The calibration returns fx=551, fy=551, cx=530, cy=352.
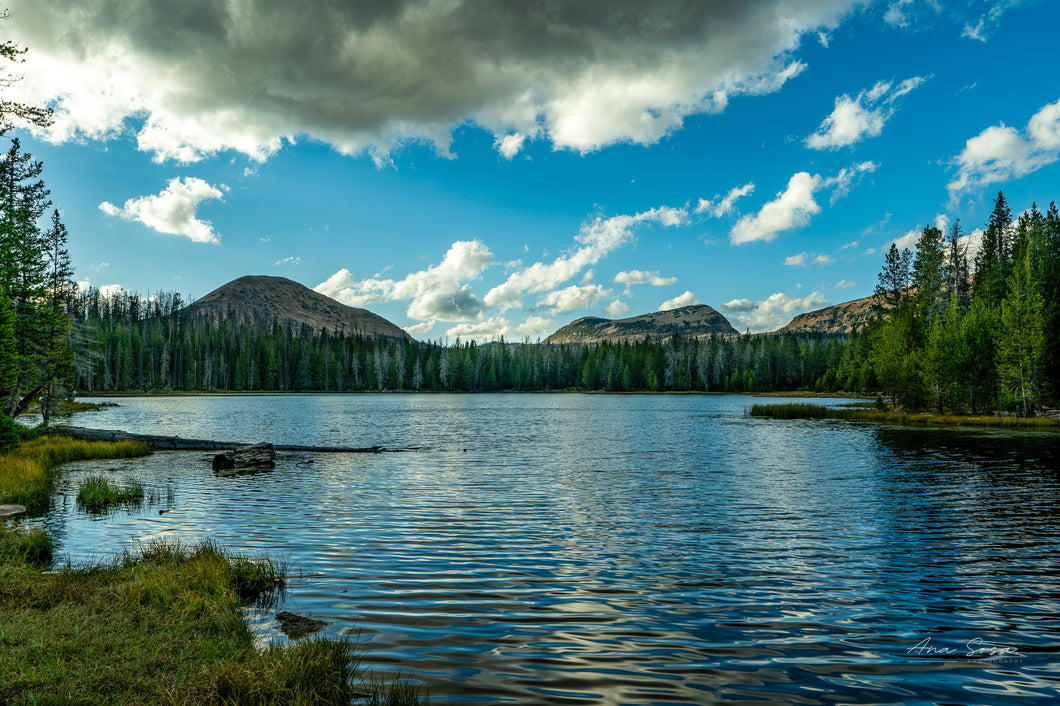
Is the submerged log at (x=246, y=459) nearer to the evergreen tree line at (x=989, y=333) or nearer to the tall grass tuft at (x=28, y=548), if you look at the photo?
the tall grass tuft at (x=28, y=548)

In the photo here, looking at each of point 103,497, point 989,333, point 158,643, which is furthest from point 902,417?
point 158,643

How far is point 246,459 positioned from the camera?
99.3 ft

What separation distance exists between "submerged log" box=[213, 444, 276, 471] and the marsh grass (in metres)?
7.00

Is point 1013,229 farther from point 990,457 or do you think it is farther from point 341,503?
point 341,503

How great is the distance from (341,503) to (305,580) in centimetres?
948

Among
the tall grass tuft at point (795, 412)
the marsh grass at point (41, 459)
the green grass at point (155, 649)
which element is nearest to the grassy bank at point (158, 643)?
the green grass at point (155, 649)

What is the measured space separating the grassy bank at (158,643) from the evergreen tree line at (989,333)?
2826 inches

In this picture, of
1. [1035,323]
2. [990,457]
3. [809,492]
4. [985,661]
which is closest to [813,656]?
[985,661]

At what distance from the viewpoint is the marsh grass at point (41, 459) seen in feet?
67.2

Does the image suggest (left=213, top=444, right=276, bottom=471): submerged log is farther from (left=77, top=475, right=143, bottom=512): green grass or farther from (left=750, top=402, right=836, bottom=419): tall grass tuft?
(left=750, top=402, right=836, bottom=419): tall grass tuft

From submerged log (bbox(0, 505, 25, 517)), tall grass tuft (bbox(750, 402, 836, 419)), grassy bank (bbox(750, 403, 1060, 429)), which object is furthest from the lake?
tall grass tuft (bbox(750, 402, 836, 419))

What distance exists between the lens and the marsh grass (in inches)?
806

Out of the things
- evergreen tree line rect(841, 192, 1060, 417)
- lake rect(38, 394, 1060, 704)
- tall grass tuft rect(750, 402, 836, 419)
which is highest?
evergreen tree line rect(841, 192, 1060, 417)

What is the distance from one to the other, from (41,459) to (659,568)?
104ft
